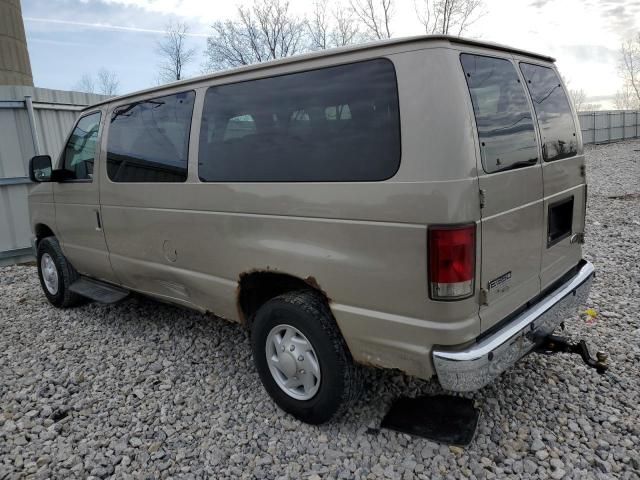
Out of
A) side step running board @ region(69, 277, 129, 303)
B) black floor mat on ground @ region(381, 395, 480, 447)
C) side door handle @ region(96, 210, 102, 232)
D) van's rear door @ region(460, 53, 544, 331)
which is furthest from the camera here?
side step running board @ region(69, 277, 129, 303)

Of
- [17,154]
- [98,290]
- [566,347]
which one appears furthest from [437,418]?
[17,154]

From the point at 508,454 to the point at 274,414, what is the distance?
1.41 m

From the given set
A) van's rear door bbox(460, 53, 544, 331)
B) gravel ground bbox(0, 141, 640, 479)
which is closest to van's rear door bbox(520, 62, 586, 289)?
van's rear door bbox(460, 53, 544, 331)

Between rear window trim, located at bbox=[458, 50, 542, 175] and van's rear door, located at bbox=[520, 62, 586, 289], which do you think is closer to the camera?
rear window trim, located at bbox=[458, 50, 542, 175]

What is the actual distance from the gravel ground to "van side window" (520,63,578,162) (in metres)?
1.54

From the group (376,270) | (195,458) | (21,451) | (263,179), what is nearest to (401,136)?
(376,270)

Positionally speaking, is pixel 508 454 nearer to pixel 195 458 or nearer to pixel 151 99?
pixel 195 458

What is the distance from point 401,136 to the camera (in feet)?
7.50

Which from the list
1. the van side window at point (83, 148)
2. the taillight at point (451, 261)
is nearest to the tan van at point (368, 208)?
the taillight at point (451, 261)

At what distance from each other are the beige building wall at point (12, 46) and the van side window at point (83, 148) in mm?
15497

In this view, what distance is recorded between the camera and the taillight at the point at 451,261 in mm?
2189

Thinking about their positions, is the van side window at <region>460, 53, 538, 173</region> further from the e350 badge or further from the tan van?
the e350 badge

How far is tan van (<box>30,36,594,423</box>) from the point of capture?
225 centimetres

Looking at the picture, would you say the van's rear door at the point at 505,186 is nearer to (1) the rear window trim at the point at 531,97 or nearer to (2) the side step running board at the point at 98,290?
(1) the rear window trim at the point at 531,97
